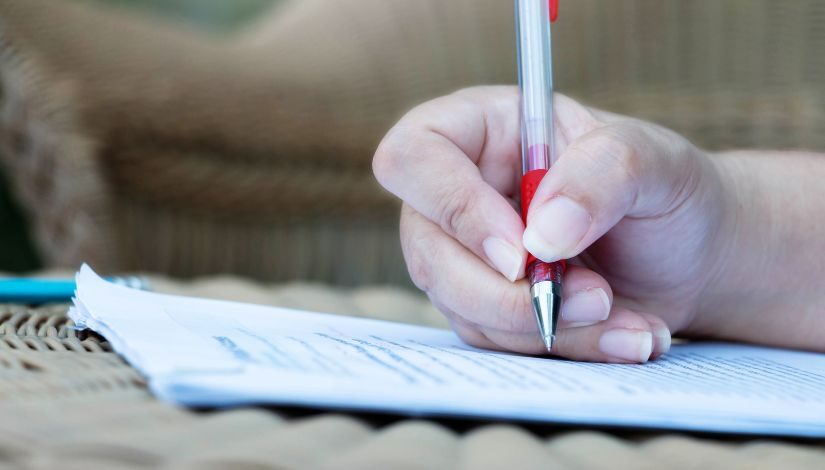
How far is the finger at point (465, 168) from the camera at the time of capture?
483 millimetres

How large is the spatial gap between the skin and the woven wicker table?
143 millimetres

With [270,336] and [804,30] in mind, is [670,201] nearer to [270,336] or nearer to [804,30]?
[270,336]

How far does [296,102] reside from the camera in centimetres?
126

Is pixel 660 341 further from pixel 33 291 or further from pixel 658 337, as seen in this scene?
pixel 33 291

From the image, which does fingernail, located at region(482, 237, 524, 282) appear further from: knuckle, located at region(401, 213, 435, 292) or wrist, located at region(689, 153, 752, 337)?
wrist, located at region(689, 153, 752, 337)

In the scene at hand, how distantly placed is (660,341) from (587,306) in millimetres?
53

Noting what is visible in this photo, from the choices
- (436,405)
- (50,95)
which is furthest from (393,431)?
(50,95)

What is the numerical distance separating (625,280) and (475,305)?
15 centimetres

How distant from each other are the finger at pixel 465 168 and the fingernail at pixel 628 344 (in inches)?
2.5

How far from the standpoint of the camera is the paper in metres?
0.30

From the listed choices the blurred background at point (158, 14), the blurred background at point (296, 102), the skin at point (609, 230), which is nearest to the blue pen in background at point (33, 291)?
the skin at point (609, 230)

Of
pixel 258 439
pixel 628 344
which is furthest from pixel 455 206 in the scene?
pixel 258 439

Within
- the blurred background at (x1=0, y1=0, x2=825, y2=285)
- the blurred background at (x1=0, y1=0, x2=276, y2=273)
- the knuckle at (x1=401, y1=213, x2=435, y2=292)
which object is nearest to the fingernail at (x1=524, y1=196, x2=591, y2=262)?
the knuckle at (x1=401, y1=213, x2=435, y2=292)

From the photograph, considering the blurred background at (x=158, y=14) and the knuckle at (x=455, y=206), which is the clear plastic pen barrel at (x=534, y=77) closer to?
the knuckle at (x=455, y=206)
